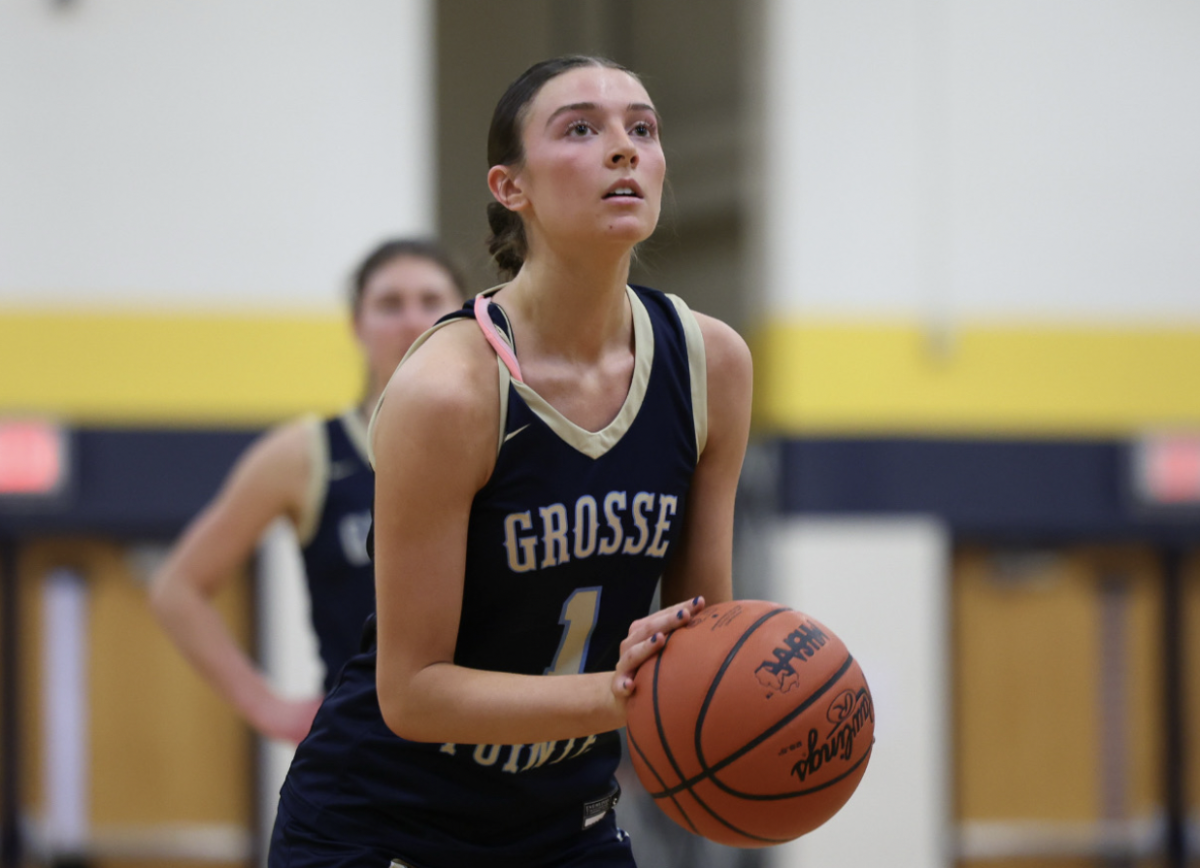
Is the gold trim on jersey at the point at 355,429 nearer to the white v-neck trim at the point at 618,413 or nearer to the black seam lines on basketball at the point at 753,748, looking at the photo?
the white v-neck trim at the point at 618,413

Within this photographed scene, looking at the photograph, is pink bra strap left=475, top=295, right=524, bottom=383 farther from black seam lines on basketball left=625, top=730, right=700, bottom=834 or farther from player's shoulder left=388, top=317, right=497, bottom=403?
black seam lines on basketball left=625, top=730, right=700, bottom=834

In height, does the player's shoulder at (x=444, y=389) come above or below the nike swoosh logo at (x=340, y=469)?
above

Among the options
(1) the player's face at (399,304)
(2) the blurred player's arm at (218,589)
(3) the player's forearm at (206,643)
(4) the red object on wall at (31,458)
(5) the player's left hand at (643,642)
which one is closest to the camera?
(5) the player's left hand at (643,642)

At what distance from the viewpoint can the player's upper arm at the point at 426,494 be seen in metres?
1.61

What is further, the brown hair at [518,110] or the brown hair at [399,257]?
the brown hair at [399,257]

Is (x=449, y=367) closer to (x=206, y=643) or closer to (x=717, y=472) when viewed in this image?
(x=717, y=472)

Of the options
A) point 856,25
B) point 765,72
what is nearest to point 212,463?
point 765,72

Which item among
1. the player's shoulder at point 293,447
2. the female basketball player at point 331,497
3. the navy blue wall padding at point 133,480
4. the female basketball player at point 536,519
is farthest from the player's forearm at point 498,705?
the navy blue wall padding at point 133,480

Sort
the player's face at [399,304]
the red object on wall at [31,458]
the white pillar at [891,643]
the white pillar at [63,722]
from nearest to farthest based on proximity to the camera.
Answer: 1. the player's face at [399,304]
2. the red object on wall at [31,458]
3. the white pillar at [63,722]
4. the white pillar at [891,643]

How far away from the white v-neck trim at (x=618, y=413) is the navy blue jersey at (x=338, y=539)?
0.89 meters

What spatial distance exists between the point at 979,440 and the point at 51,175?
3666 mm

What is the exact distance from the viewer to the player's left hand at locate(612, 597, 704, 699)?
1.57m

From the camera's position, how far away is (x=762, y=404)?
5.46 meters

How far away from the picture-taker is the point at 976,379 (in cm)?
534
